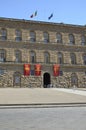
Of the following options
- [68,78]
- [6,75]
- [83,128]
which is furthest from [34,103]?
[68,78]

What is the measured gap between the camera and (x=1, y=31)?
46.8 metres

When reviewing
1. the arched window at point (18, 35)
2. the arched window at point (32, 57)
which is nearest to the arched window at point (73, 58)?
the arched window at point (32, 57)

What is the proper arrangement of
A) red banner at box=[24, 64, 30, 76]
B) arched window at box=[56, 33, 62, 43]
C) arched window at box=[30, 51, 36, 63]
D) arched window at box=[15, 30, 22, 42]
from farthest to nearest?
arched window at box=[56, 33, 62, 43], arched window at box=[30, 51, 36, 63], arched window at box=[15, 30, 22, 42], red banner at box=[24, 64, 30, 76]

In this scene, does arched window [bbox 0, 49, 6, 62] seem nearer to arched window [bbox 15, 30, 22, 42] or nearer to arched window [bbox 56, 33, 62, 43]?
arched window [bbox 15, 30, 22, 42]

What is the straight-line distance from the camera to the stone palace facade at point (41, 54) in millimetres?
46688

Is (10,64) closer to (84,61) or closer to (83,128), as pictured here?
(84,61)

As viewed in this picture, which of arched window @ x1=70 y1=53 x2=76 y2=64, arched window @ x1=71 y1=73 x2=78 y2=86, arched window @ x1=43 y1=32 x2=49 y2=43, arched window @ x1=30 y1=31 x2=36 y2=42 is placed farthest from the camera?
arched window @ x1=70 y1=53 x2=76 y2=64

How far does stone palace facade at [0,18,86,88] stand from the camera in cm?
4669

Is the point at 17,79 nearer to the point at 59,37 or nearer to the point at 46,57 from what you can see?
the point at 46,57

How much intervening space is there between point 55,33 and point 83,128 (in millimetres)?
41299

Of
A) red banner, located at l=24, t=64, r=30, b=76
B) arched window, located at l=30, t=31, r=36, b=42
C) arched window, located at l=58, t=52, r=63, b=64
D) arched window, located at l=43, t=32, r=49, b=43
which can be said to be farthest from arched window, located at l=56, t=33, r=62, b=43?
red banner, located at l=24, t=64, r=30, b=76

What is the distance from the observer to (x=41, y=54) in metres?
48.8

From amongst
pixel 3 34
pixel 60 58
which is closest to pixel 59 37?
pixel 60 58

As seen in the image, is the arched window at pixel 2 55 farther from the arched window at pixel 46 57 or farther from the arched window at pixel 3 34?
the arched window at pixel 46 57
